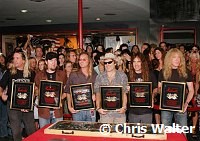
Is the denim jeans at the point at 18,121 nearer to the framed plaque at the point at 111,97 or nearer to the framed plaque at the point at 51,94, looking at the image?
the framed plaque at the point at 51,94

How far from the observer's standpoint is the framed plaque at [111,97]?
475cm

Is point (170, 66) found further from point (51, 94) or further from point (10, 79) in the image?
point (10, 79)

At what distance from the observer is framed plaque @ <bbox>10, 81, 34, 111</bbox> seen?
4863 mm

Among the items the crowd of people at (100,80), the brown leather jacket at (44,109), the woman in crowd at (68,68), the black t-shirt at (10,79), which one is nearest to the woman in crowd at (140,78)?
the crowd of people at (100,80)

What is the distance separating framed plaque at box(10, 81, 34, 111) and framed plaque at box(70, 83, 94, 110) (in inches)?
26.0

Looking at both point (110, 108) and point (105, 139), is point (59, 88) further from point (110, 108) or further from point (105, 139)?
point (105, 139)

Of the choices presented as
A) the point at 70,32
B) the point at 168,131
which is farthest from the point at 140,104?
the point at 70,32

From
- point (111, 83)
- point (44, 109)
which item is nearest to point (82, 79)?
point (111, 83)

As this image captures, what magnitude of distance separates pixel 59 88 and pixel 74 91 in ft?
0.79

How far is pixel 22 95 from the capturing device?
4.89 meters

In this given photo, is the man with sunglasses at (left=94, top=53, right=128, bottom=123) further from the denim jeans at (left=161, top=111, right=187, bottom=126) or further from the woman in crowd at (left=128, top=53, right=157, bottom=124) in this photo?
the denim jeans at (left=161, top=111, right=187, bottom=126)

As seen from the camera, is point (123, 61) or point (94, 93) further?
point (123, 61)

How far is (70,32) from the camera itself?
14453 millimetres

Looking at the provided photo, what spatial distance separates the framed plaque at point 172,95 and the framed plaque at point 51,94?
1.61 meters
